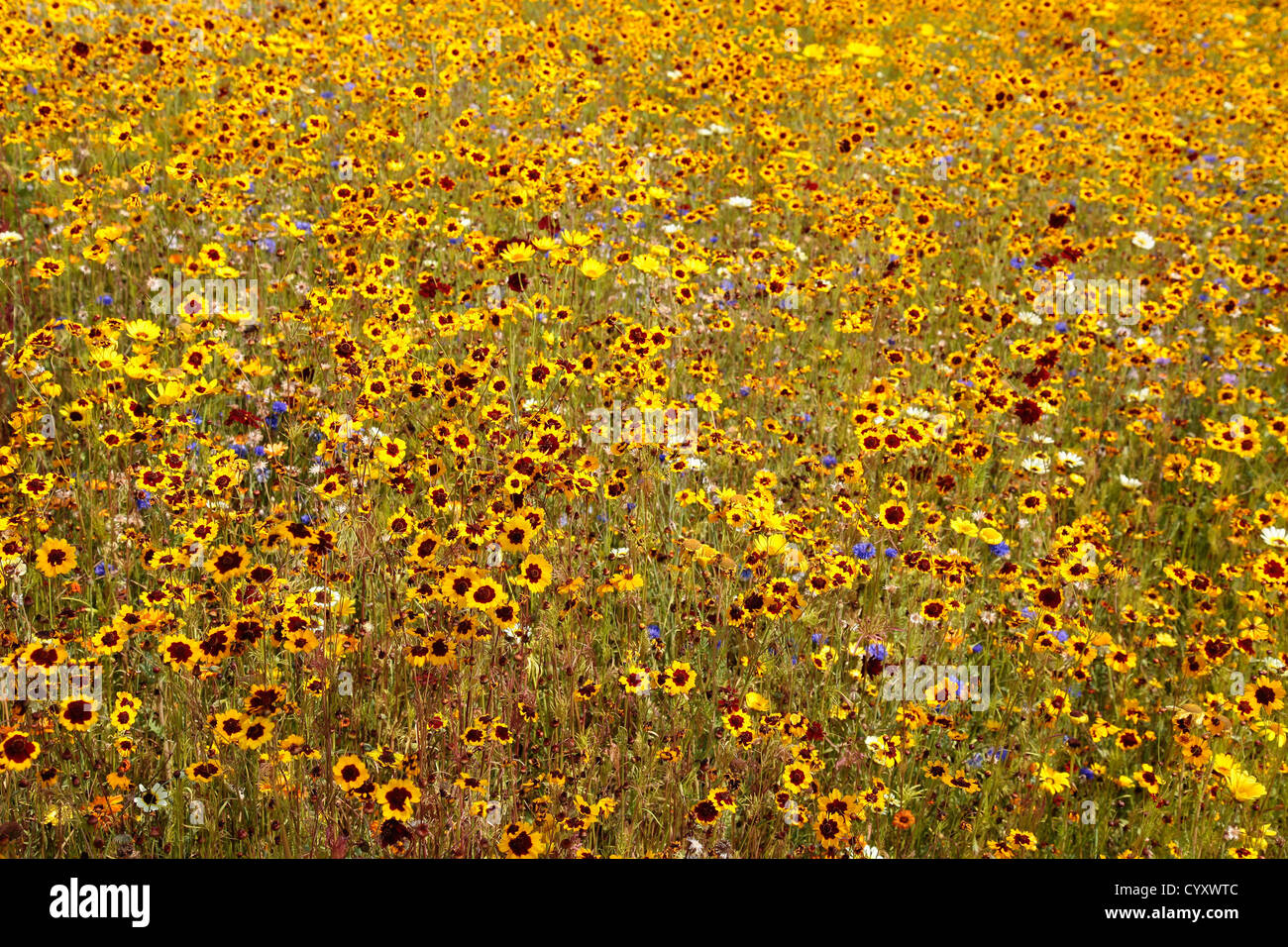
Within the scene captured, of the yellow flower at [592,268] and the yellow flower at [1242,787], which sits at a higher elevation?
the yellow flower at [592,268]

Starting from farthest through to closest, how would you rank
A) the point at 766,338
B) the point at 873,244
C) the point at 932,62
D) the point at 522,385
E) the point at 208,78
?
1. the point at 932,62
2. the point at 873,244
3. the point at 208,78
4. the point at 766,338
5. the point at 522,385

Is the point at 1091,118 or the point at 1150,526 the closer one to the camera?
the point at 1150,526

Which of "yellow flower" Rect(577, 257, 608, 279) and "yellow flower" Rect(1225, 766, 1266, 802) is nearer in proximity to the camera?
"yellow flower" Rect(1225, 766, 1266, 802)

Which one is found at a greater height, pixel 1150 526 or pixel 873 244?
pixel 873 244

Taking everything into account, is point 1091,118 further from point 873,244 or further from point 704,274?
point 704,274

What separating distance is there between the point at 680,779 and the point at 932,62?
27.5ft

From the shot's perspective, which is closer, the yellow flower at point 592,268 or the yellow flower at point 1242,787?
the yellow flower at point 1242,787

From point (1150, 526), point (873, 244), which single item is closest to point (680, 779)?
point (1150, 526)

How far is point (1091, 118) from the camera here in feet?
26.0

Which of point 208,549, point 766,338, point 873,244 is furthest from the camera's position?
point 873,244

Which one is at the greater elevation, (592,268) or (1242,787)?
(592,268)

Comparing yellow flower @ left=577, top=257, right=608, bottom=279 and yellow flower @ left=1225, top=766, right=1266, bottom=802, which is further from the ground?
yellow flower @ left=577, top=257, right=608, bottom=279

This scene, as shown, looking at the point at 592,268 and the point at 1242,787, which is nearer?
the point at 1242,787

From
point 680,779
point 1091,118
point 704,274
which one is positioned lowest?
point 680,779
